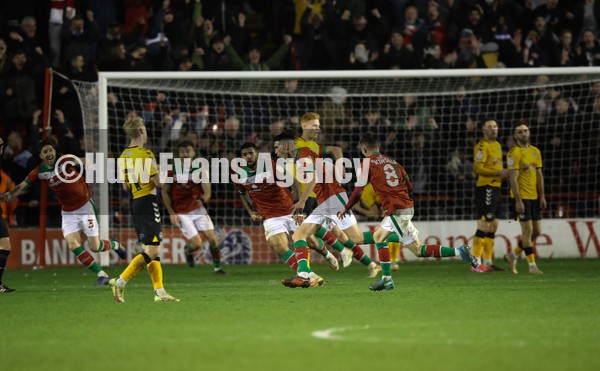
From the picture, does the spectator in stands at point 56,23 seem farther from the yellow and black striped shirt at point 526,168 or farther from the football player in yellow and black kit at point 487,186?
the yellow and black striped shirt at point 526,168

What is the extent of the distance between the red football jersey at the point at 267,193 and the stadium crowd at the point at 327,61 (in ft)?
19.9

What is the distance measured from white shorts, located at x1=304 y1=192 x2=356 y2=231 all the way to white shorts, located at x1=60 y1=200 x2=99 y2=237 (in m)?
3.50

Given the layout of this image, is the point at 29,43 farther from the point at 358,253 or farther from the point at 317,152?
the point at 358,253

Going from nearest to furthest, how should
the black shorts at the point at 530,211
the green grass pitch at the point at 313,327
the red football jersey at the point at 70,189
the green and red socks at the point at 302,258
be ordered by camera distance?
the green grass pitch at the point at 313,327 → the green and red socks at the point at 302,258 → the red football jersey at the point at 70,189 → the black shorts at the point at 530,211

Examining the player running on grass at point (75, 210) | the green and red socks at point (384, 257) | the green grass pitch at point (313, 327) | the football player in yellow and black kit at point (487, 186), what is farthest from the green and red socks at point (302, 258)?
the football player in yellow and black kit at point (487, 186)

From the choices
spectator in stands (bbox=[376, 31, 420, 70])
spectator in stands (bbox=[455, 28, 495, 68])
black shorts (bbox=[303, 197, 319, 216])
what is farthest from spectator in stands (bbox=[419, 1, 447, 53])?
black shorts (bbox=[303, 197, 319, 216])

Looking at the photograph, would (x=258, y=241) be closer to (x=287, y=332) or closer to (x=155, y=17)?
(x=155, y=17)

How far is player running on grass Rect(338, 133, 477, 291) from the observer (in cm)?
1245

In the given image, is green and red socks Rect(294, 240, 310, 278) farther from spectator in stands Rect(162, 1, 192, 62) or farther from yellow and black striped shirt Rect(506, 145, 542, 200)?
spectator in stands Rect(162, 1, 192, 62)

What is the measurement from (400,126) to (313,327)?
12302 mm

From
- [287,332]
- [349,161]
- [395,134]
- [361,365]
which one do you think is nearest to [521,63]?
[395,134]

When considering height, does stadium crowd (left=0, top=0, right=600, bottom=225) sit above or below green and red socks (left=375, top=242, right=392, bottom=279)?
above

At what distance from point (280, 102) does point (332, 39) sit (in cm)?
227

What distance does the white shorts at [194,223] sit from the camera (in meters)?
17.7
